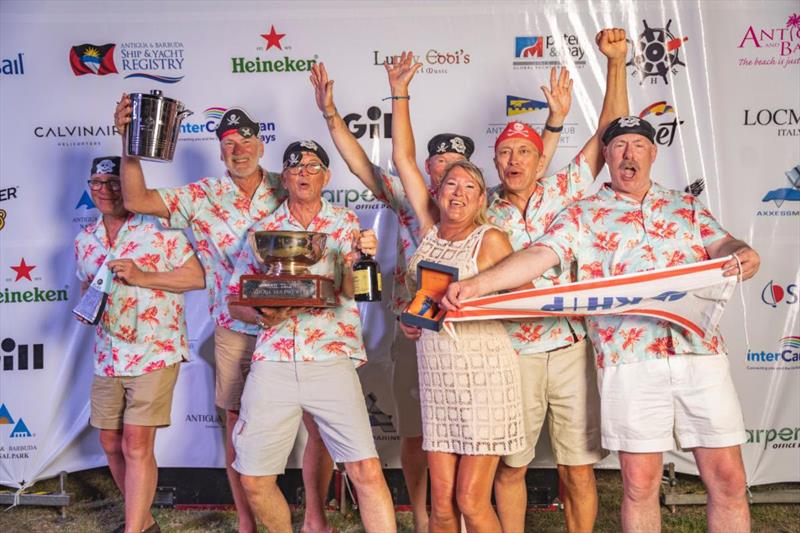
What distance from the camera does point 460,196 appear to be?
132 inches

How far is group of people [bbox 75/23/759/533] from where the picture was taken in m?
3.33

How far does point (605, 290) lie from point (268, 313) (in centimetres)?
142

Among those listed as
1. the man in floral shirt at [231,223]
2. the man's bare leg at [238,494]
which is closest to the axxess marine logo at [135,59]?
the man in floral shirt at [231,223]

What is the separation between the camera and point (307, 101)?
5031mm

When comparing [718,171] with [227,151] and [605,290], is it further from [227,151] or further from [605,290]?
[227,151]

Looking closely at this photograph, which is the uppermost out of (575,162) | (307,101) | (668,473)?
(307,101)

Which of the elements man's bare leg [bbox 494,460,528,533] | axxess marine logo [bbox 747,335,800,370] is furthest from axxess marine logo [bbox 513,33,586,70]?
man's bare leg [bbox 494,460,528,533]

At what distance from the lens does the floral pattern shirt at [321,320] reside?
3.66m

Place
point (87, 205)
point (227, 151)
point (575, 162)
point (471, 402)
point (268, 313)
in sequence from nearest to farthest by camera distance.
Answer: point (471, 402) → point (268, 313) → point (575, 162) → point (227, 151) → point (87, 205)

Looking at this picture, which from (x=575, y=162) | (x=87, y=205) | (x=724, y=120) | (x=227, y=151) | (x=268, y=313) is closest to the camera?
(x=268, y=313)

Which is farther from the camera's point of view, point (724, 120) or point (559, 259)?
point (724, 120)

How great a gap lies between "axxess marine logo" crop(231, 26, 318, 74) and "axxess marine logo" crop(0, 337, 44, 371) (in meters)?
2.15

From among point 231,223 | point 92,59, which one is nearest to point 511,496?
point 231,223

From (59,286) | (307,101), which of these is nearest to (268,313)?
(307,101)
